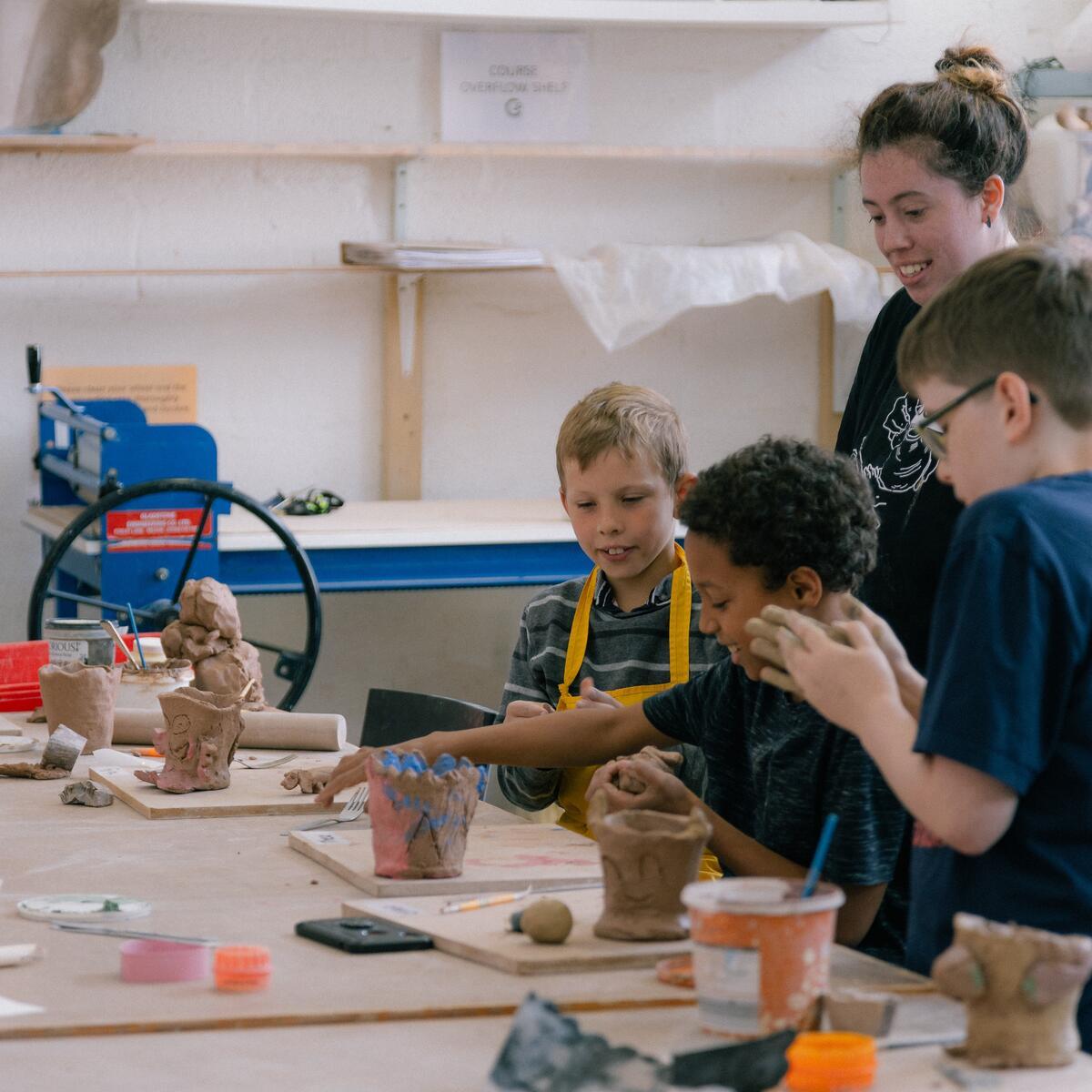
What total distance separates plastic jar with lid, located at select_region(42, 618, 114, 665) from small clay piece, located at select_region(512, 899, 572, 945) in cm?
120

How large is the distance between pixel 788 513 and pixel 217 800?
0.71 m

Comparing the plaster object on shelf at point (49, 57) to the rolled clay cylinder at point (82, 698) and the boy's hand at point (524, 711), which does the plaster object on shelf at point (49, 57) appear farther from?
the boy's hand at point (524, 711)

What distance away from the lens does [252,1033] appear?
3.27 feet

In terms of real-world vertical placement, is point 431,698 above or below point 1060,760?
below

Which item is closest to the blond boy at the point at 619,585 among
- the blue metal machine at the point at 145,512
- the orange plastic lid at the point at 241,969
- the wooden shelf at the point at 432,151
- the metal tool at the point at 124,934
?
the metal tool at the point at 124,934

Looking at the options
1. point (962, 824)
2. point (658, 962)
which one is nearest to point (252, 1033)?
point (658, 962)

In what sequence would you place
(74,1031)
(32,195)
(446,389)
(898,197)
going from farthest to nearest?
1. (446,389)
2. (32,195)
3. (898,197)
4. (74,1031)

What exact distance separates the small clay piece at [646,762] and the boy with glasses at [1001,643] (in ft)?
0.78

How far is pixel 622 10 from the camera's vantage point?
12.9ft

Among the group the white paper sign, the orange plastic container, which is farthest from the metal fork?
the white paper sign

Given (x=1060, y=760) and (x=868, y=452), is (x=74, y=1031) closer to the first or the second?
(x=1060, y=760)

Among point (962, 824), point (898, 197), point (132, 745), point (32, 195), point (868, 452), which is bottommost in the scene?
point (132, 745)

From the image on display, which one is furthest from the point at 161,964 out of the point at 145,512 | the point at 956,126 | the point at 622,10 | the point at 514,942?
the point at 622,10

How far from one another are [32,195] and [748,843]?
10.0 ft
